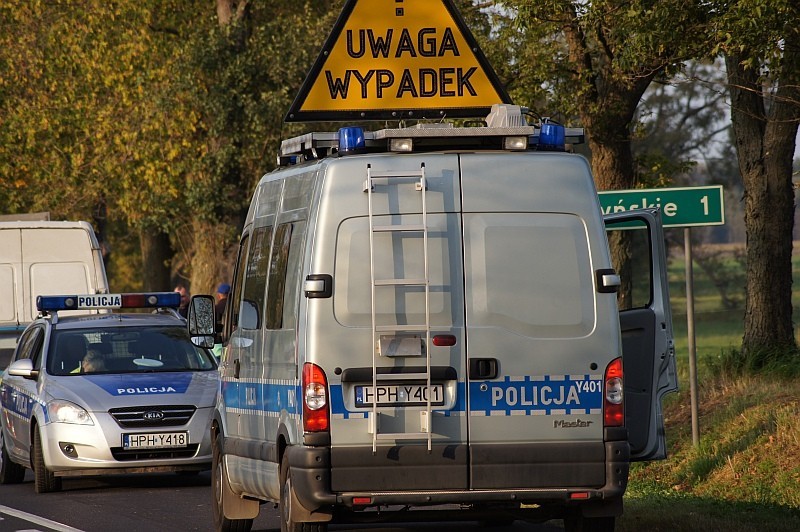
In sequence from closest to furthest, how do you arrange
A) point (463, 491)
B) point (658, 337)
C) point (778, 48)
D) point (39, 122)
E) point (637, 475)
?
point (463, 491)
point (658, 337)
point (778, 48)
point (637, 475)
point (39, 122)

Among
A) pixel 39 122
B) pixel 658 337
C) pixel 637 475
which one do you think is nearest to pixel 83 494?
pixel 637 475

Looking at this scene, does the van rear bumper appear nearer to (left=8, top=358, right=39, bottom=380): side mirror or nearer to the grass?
the grass

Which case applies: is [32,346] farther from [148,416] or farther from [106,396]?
[148,416]

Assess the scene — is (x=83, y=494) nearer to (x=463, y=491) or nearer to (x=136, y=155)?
(x=463, y=491)

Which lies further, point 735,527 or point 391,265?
point 735,527

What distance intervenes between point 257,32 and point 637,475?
17.3m

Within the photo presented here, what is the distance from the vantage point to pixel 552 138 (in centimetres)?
838

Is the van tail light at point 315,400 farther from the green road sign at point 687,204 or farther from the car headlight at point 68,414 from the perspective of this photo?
the car headlight at point 68,414

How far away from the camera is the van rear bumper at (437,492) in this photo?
303 inches

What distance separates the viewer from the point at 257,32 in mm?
29016

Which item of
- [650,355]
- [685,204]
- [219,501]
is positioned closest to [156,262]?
[685,204]

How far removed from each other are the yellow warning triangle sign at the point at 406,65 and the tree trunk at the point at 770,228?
11.4 ft

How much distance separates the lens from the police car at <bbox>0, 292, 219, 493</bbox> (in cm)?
1333

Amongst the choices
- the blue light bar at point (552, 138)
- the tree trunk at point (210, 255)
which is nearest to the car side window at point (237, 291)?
the blue light bar at point (552, 138)
